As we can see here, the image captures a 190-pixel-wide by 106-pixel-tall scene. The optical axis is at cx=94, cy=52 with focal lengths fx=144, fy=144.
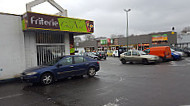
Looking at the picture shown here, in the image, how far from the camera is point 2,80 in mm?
Result: 8516

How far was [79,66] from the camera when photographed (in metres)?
8.44

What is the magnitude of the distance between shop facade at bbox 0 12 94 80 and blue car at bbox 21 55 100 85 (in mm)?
1654

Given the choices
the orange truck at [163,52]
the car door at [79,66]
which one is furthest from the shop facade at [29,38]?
the orange truck at [163,52]

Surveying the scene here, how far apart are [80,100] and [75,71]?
343 centimetres

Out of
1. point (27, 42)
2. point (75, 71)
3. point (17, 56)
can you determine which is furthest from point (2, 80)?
point (75, 71)

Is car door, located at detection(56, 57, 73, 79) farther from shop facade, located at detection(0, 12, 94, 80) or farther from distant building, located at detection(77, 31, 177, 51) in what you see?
distant building, located at detection(77, 31, 177, 51)

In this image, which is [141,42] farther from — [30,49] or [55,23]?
[30,49]

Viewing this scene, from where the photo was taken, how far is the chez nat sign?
27.6 feet

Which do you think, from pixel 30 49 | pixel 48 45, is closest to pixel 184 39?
pixel 48 45

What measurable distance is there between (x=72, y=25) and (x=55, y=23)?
1282mm

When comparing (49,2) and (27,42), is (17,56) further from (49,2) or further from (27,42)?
(49,2)

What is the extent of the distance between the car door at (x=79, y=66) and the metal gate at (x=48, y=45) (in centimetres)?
284

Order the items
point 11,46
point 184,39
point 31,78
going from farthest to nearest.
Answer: point 184,39 < point 11,46 < point 31,78

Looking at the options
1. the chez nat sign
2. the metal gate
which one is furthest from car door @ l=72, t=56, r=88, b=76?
the metal gate
